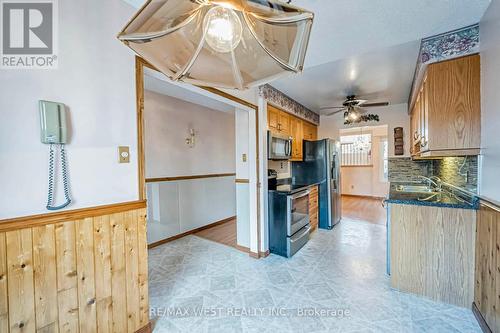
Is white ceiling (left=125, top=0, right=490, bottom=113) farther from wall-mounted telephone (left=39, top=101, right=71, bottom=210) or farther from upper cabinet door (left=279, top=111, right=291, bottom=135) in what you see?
wall-mounted telephone (left=39, top=101, right=71, bottom=210)

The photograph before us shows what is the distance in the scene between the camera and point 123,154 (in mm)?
1483

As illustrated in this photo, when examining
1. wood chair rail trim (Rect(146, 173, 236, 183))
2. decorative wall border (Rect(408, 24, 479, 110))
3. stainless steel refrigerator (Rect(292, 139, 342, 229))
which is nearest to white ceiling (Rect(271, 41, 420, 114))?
decorative wall border (Rect(408, 24, 479, 110))

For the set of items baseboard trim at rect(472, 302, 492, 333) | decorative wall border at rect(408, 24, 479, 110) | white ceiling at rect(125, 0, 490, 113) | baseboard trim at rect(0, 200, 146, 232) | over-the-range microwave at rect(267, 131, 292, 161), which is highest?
white ceiling at rect(125, 0, 490, 113)

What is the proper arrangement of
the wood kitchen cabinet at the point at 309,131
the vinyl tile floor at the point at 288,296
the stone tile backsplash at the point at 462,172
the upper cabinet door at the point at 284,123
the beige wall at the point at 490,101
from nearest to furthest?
the beige wall at the point at 490,101, the vinyl tile floor at the point at 288,296, the stone tile backsplash at the point at 462,172, the upper cabinet door at the point at 284,123, the wood kitchen cabinet at the point at 309,131

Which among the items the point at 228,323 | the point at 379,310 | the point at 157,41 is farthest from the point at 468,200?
the point at 157,41

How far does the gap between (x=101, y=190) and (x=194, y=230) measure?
2.80m

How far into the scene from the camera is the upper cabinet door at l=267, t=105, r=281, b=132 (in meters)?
3.23

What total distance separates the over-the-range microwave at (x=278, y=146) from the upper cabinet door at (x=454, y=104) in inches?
69.2

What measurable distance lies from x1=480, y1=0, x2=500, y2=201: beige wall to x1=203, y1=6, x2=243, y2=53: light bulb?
1897 mm

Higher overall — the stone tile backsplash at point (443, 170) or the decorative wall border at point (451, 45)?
the decorative wall border at point (451, 45)

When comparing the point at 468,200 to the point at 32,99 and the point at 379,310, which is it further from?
the point at 32,99

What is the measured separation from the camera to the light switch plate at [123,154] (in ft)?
4.81

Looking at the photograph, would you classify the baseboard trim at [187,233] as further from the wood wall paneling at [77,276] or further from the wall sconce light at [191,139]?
the wood wall paneling at [77,276]

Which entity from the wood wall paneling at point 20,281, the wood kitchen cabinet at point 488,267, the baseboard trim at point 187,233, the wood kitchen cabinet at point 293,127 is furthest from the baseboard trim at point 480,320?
the baseboard trim at point 187,233
